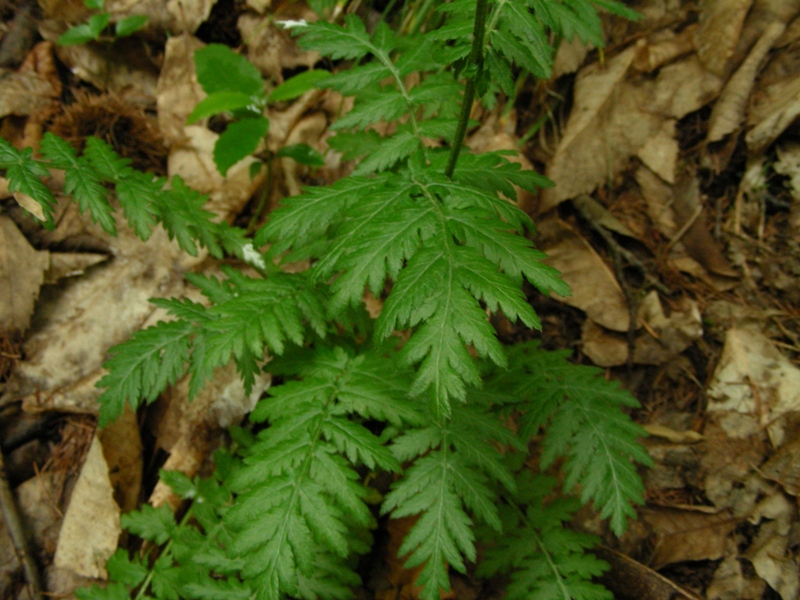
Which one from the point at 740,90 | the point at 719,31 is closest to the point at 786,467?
the point at 740,90

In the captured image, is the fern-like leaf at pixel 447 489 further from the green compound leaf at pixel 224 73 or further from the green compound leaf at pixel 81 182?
the green compound leaf at pixel 224 73

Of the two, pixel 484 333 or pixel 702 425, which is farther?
pixel 702 425

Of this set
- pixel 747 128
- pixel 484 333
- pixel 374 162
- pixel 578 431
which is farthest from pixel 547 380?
pixel 747 128

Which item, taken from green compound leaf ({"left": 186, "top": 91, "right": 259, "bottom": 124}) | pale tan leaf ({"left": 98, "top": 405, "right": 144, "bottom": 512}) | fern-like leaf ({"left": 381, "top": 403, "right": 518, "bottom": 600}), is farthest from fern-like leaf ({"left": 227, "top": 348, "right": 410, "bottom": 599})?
green compound leaf ({"left": 186, "top": 91, "right": 259, "bottom": 124})

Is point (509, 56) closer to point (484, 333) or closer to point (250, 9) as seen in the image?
point (484, 333)

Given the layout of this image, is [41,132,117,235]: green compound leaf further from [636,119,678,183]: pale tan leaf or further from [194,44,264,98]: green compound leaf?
[636,119,678,183]: pale tan leaf

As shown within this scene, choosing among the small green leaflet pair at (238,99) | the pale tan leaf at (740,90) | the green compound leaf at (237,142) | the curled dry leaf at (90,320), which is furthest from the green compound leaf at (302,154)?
the pale tan leaf at (740,90)
